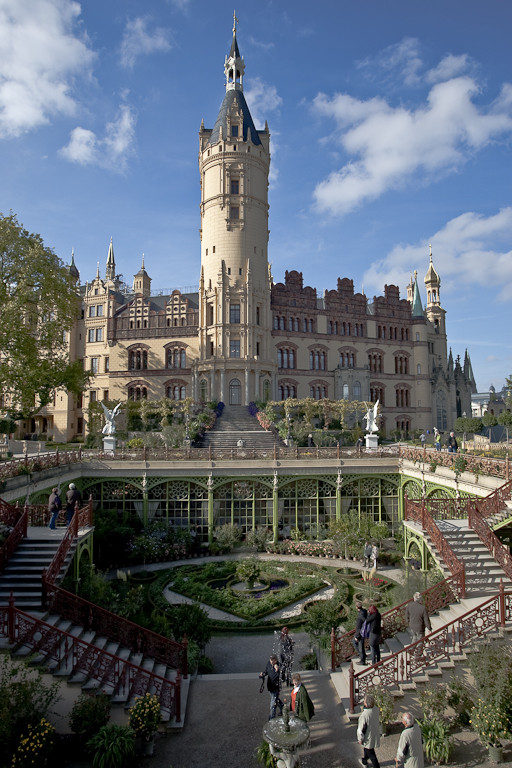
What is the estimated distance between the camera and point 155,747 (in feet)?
31.5

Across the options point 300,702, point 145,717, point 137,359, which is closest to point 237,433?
point 137,359

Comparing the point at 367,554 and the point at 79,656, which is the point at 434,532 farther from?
the point at 79,656

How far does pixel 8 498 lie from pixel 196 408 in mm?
24911

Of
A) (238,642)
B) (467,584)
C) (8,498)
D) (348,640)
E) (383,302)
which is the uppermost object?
(383,302)

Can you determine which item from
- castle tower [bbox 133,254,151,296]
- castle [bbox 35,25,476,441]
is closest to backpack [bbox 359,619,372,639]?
castle [bbox 35,25,476,441]

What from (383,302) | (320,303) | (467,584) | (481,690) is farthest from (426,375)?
(481,690)

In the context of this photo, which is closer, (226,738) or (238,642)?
(226,738)

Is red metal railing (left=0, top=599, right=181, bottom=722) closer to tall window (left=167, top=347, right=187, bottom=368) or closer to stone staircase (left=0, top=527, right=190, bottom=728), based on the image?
stone staircase (left=0, top=527, right=190, bottom=728)

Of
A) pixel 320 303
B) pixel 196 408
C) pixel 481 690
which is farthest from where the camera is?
pixel 320 303

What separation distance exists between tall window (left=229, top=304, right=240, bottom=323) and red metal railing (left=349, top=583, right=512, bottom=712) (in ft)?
121

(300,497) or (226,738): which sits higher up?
(300,497)

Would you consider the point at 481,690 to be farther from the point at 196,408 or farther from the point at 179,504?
the point at 196,408

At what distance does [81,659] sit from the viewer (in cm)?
1016

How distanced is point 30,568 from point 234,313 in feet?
116
